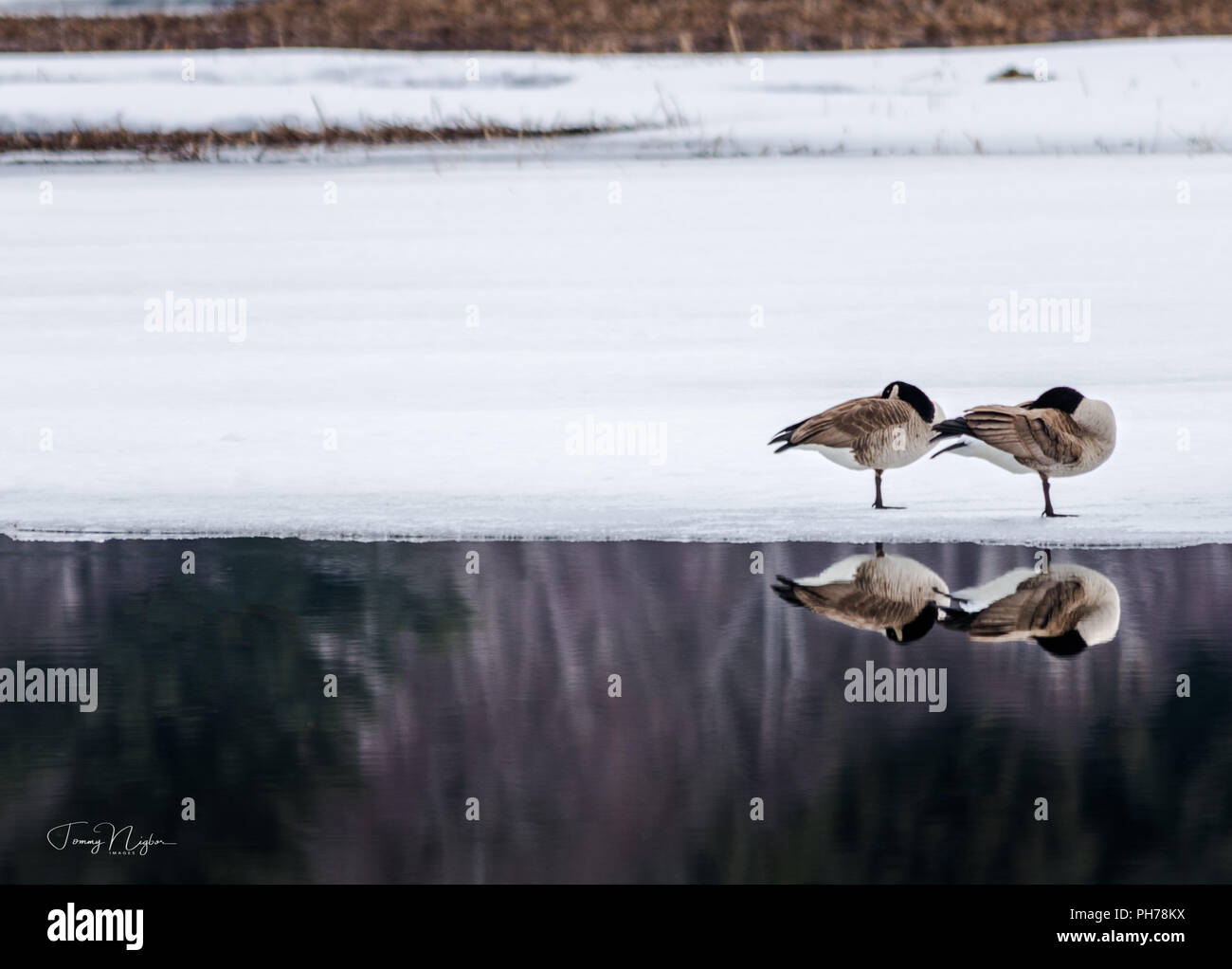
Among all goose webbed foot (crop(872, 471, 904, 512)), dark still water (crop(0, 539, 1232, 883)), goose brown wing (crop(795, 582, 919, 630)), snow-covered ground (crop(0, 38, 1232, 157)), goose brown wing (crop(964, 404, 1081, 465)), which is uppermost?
snow-covered ground (crop(0, 38, 1232, 157))

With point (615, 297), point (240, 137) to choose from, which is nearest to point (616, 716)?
point (615, 297)

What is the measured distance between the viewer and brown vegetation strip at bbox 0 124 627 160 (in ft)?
47.0

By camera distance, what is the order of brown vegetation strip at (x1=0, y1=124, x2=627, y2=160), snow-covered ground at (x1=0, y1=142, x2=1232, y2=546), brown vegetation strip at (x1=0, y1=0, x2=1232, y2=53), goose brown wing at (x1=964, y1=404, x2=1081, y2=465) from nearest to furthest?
1. goose brown wing at (x1=964, y1=404, x2=1081, y2=465)
2. snow-covered ground at (x1=0, y1=142, x2=1232, y2=546)
3. brown vegetation strip at (x1=0, y1=124, x2=627, y2=160)
4. brown vegetation strip at (x1=0, y1=0, x2=1232, y2=53)

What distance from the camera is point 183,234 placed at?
1158 cm

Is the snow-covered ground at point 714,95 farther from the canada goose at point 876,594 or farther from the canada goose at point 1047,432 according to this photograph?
the canada goose at point 876,594

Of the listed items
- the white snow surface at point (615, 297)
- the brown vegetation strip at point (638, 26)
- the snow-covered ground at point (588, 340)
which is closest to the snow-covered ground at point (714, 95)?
the white snow surface at point (615, 297)

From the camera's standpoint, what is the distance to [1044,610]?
5582mm

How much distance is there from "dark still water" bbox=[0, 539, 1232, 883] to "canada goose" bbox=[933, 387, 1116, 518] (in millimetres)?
369

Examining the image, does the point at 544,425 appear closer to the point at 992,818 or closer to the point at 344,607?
the point at 344,607

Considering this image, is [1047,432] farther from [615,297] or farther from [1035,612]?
[615,297]

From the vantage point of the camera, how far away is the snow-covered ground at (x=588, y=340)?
6773 mm

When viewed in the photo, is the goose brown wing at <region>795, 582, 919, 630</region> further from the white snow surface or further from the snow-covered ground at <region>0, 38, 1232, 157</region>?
the snow-covered ground at <region>0, 38, 1232, 157</region>

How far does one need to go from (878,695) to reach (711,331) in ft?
14.9

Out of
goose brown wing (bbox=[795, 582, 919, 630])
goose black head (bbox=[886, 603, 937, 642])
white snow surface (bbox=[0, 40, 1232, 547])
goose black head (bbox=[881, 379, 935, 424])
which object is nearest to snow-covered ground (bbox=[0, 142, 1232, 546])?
white snow surface (bbox=[0, 40, 1232, 547])
